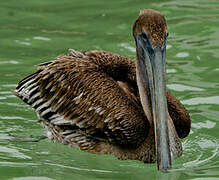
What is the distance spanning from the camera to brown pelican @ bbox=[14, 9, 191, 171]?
271 inches

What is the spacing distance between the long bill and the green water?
0.25 m

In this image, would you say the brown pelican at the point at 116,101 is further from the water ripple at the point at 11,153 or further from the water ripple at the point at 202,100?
the water ripple at the point at 202,100

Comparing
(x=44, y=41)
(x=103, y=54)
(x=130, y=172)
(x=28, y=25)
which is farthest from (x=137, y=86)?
(x=28, y=25)

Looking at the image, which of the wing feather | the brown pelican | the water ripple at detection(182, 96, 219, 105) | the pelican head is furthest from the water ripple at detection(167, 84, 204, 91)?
the pelican head

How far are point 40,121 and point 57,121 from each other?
1.31 feet

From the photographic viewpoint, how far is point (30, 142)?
27.0ft

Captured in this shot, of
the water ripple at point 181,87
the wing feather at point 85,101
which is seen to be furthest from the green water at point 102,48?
the wing feather at point 85,101

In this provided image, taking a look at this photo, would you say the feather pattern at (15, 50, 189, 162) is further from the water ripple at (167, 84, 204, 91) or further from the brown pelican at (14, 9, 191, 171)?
the water ripple at (167, 84, 204, 91)

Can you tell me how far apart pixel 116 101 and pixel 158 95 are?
3.13 feet

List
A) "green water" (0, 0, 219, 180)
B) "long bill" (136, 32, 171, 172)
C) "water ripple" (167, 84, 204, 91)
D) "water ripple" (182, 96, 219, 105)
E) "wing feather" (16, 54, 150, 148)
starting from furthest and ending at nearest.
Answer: "water ripple" (167, 84, 204, 91), "water ripple" (182, 96, 219, 105), "wing feather" (16, 54, 150, 148), "green water" (0, 0, 219, 180), "long bill" (136, 32, 171, 172)

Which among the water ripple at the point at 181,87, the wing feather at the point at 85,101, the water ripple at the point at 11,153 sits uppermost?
the wing feather at the point at 85,101

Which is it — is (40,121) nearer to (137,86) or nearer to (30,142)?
(30,142)

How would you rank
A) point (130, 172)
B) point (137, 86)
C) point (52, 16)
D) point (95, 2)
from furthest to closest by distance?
1. point (95, 2)
2. point (52, 16)
3. point (137, 86)
4. point (130, 172)

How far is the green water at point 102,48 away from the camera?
7.18 meters
